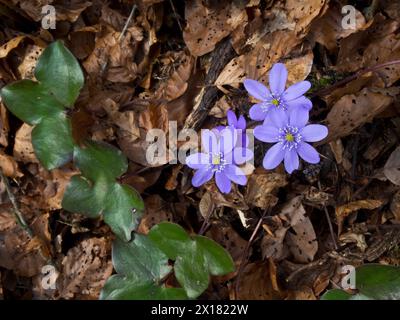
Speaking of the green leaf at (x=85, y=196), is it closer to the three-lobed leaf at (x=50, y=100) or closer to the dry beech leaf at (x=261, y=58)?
the three-lobed leaf at (x=50, y=100)

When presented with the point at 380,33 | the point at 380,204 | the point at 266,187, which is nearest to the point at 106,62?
the point at 266,187

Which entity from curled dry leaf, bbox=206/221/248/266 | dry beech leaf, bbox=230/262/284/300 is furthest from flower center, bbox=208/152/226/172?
dry beech leaf, bbox=230/262/284/300

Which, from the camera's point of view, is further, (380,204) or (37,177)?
(37,177)

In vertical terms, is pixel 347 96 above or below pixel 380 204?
above

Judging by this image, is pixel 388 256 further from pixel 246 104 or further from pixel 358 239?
pixel 246 104

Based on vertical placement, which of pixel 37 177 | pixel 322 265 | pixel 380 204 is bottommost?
pixel 322 265

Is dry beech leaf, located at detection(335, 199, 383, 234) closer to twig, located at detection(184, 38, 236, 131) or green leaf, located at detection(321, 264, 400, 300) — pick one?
green leaf, located at detection(321, 264, 400, 300)
